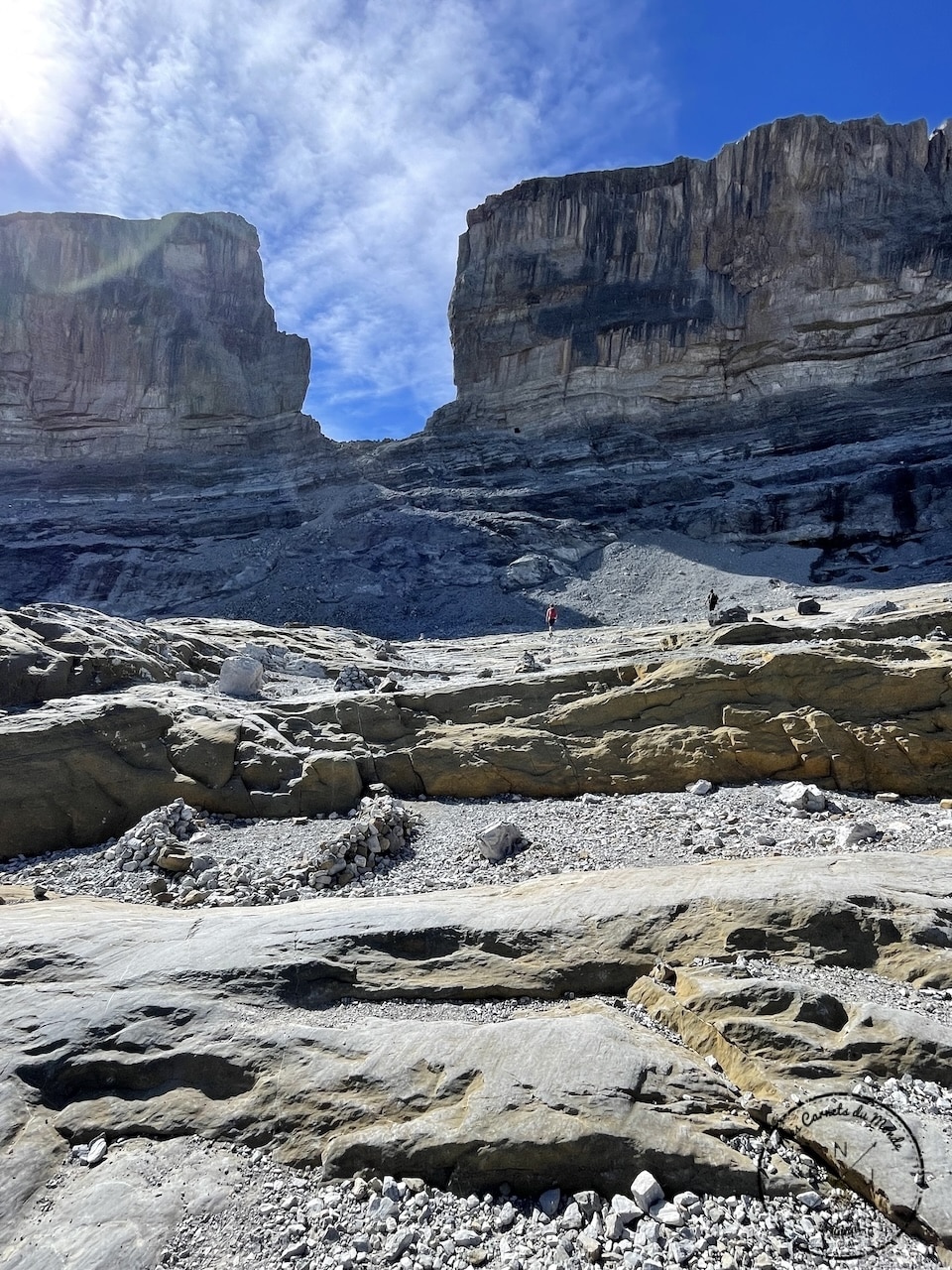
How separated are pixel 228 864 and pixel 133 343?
6251 cm

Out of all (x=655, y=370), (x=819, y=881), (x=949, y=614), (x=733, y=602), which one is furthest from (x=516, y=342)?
(x=819, y=881)

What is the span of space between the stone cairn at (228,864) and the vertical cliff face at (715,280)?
4643 cm

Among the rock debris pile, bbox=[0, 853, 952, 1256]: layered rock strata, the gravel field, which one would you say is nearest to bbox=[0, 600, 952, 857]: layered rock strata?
bbox=[0, 853, 952, 1256]: layered rock strata

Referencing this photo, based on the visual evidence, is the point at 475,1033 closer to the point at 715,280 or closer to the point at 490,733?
the point at 490,733

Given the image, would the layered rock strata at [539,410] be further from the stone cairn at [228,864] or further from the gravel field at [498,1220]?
the gravel field at [498,1220]

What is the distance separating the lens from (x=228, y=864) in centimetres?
798

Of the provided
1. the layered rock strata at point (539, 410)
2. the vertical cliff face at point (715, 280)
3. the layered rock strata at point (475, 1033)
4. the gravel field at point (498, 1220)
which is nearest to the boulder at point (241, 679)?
the layered rock strata at point (475, 1033)

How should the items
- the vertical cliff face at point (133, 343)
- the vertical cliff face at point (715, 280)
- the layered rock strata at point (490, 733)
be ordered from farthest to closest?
the vertical cliff face at point (133, 343) < the vertical cliff face at point (715, 280) < the layered rock strata at point (490, 733)

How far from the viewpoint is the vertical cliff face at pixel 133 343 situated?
56281 mm

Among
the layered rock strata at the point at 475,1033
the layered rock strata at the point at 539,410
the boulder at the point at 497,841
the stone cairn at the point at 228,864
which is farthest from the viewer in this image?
the layered rock strata at the point at 539,410

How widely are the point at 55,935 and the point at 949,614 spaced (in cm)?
1368

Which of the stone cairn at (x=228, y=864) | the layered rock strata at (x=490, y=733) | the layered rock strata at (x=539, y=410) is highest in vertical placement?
the layered rock strata at (x=539, y=410)

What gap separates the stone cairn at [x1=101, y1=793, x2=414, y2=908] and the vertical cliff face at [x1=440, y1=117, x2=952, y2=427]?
Answer: 46427 millimetres

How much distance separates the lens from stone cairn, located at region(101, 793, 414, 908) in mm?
7344
